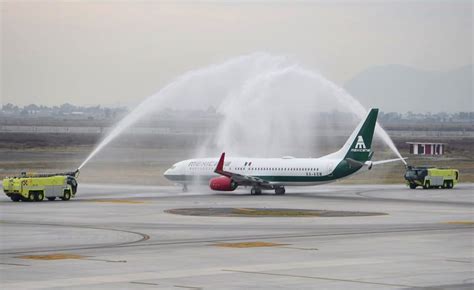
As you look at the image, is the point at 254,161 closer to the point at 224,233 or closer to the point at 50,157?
the point at 224,233

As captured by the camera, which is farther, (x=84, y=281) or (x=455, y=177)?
(x=455, y=177)

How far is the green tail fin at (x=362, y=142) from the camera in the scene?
320 ft

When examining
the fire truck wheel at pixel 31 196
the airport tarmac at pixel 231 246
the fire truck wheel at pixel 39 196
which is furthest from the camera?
the fire truck wheel at pixel 39 196

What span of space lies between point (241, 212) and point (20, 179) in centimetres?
2084

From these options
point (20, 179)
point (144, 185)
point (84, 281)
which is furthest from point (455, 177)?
point (84, 281)

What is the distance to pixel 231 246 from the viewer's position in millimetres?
51062

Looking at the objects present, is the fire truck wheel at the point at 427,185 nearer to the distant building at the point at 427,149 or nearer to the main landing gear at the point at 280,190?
the main landing gear at the point at 280,190

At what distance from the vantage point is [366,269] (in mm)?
42375

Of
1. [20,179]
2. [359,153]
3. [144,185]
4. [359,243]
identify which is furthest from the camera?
[144,185]

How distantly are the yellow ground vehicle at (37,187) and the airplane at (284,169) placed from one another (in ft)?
57.2

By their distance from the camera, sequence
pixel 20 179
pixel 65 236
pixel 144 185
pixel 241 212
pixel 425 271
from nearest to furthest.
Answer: pixel 425 271
pixel 65 236
pixel 241 212
pixel 20 179
pixel 144 185

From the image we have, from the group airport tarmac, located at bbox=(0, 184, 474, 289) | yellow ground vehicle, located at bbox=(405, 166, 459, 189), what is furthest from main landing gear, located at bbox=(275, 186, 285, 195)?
yellow ground vehicle, located at bbox=(405, 166, 459, 189)

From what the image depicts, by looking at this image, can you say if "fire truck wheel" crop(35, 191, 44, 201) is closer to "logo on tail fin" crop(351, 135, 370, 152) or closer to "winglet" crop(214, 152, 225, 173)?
"winglet" crop(214, 152, 225, 173)

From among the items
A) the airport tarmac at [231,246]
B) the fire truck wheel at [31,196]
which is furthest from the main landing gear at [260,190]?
the fire truck wheel at [31,196]
